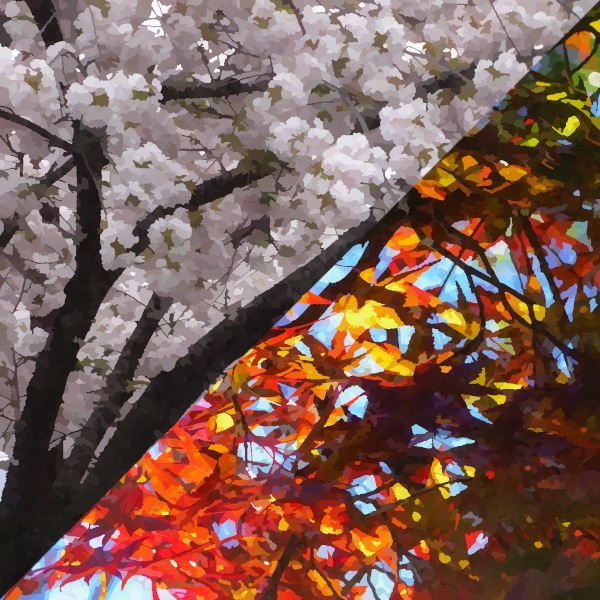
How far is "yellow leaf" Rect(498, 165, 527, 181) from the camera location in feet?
3.09

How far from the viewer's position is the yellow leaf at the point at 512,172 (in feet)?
3.09

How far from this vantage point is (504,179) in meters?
0.94

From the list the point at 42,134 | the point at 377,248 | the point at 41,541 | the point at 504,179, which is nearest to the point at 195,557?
the point at 41,541

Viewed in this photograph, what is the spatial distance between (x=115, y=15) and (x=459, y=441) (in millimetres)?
1045

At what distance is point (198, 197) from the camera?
35.8 inches

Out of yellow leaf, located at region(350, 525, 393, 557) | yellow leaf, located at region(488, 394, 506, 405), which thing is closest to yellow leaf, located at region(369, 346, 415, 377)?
yellow leaf, located at region(488, 394, 506, 405)

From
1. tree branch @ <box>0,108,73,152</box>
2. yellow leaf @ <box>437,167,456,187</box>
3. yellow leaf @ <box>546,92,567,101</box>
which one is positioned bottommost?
yellow leaf @ <box>437,167,456,187</box>

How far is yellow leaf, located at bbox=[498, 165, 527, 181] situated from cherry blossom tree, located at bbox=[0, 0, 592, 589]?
0.11 meters

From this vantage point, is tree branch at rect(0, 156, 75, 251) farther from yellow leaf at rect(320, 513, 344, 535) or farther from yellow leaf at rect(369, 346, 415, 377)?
yellow leaf at rect(320, 513, 344, 535)

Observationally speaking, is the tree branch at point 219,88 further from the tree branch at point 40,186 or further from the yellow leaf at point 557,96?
the yellow leaf at point 557,96

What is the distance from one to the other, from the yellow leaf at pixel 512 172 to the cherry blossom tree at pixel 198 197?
113 millimetres

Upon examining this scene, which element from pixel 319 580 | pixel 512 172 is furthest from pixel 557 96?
pixel 319 580

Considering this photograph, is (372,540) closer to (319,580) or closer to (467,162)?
(319,580)

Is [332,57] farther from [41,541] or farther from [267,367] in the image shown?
[41,541]
